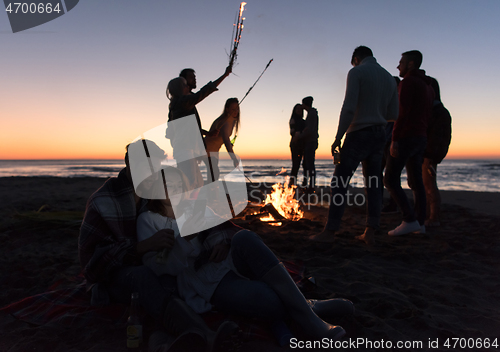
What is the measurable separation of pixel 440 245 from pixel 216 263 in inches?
123

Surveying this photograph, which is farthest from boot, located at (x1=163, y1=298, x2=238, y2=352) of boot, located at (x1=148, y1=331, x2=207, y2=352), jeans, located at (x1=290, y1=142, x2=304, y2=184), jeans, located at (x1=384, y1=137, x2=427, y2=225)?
jeans, located at (x1=290, y1=142, x2=304, y2=184)

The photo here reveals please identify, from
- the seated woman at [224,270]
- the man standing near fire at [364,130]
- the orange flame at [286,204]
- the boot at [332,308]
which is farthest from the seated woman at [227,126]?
the boot at [332,308]

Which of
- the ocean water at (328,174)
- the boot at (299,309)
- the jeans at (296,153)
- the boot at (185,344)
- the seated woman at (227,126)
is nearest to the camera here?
the boot at (185,344)

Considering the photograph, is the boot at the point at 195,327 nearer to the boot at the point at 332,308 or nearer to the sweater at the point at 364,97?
the boot at the point at 332,308

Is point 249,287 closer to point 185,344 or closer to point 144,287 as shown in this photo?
point 185,344

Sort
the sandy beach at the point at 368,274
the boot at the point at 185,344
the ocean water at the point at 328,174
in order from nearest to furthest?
the boot at the point at 185,344
the sandy beach at the point at 368,274
the ocean water at the point at 328,174

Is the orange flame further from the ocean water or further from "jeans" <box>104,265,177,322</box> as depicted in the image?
"jeans" <box>104,265,177,322</box>

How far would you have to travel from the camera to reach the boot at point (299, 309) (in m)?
1.69

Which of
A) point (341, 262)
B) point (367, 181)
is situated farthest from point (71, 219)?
point (367, 181)

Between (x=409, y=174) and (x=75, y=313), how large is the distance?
13.9 ft

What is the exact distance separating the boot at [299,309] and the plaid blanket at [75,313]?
248 millimetres

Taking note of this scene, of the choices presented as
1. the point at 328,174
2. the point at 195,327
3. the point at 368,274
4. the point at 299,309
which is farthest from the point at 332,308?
the point at 328,174

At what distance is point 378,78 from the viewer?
11.6 ft

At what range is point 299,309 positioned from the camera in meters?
1.71
